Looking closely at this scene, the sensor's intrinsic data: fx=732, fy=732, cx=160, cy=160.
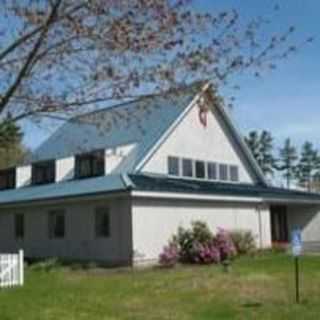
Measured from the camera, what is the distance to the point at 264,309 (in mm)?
13961

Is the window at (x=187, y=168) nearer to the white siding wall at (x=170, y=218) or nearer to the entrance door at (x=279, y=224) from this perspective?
the white siding wall at (x=170, y=218)

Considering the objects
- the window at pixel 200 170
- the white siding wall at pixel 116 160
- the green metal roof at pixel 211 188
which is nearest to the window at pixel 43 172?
the white siding wall at pixel 116 160

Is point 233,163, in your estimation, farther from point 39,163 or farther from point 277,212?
point 39,163

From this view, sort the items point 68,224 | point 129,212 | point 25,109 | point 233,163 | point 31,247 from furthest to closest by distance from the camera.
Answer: point 233,163 → point 31,247 → point 68,224 → point 129,212 → point 25,109

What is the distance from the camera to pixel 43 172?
33875mm

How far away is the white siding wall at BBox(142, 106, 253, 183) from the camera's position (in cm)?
3169

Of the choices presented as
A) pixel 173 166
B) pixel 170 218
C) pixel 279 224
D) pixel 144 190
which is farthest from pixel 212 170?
pixel 144 190

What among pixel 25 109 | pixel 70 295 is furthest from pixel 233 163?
pixel 25 109

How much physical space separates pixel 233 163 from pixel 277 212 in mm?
3694

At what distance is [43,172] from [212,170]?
795 cm

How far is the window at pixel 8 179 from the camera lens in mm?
35219

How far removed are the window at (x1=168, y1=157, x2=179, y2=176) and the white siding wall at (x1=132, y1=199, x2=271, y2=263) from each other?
277 cm

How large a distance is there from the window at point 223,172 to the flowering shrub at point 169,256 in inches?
346

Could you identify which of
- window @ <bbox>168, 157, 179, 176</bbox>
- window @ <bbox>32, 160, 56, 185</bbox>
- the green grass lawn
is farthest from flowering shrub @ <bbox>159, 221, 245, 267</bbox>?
window @ <bbox>32, 160, 56, 185</bbox>
